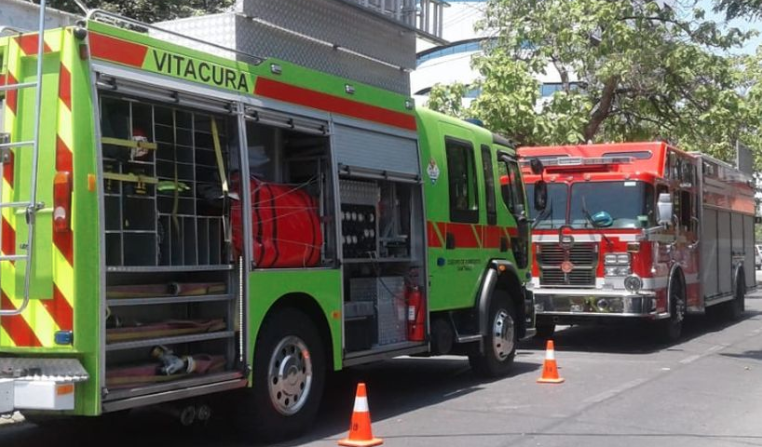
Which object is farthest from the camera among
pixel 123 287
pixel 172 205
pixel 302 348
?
pixel 302 348

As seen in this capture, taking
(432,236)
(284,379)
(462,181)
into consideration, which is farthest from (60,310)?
(462,181)

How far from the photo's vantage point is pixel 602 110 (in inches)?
781

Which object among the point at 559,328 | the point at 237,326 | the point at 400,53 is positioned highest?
the point at 400,53

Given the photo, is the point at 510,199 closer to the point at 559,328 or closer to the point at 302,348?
the point at 302,348

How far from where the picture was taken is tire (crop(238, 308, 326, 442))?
23.0 ft

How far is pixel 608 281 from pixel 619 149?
6.95 feet

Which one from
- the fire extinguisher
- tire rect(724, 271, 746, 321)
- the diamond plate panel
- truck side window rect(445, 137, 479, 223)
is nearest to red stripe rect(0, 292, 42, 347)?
the diamond plate panel

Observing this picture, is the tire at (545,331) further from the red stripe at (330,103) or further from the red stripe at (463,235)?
the red stripe at (330,103)

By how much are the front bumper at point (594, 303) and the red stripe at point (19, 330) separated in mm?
9679

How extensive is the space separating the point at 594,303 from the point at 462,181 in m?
4.67

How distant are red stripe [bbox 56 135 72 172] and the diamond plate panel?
4.01 ft

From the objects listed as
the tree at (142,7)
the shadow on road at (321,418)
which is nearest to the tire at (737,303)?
the shadow on road at (321,418)

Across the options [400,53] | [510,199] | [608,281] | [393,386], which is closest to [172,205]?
[400,53]

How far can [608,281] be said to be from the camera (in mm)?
13820
